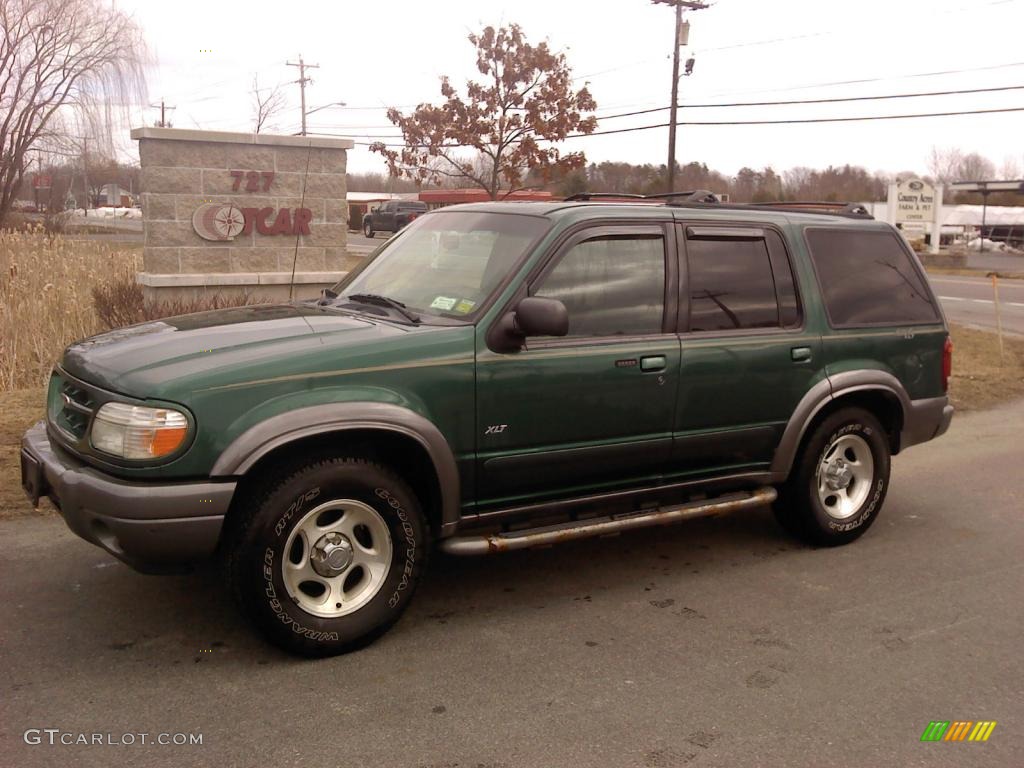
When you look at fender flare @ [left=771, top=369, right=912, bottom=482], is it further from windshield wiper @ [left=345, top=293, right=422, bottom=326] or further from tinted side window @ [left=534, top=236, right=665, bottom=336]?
windshield wiper @ [left=345, top=293, right=422, bottom=326]

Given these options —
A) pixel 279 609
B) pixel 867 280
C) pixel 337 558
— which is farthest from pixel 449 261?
pixel 867 280

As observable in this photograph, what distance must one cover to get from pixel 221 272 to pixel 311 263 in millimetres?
1187

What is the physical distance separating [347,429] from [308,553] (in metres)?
0.55

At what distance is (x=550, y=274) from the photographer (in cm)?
436

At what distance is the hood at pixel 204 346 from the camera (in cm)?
362

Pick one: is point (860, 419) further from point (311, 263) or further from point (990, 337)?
point (990, 337)

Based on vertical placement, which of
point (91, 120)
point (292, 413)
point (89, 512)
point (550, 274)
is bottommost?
point (89, 512)

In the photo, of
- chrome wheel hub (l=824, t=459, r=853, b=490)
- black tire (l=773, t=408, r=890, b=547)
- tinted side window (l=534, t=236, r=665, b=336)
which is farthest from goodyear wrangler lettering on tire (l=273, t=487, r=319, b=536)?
chrome wheel hub (l=824, t=459, r=853, b=490)

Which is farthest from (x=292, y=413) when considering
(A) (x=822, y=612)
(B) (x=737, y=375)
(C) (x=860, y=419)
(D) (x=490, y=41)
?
(D) (x=490, y=41)

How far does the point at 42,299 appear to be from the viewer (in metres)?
10.0

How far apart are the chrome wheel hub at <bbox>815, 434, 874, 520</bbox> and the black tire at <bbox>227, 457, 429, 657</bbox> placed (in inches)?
102

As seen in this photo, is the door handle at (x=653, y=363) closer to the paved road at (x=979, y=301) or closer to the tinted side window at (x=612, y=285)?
the tinted side window at (x=612, y=285)

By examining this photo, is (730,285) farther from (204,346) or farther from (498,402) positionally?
(204,346)

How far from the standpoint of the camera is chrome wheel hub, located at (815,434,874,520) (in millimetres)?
5406
